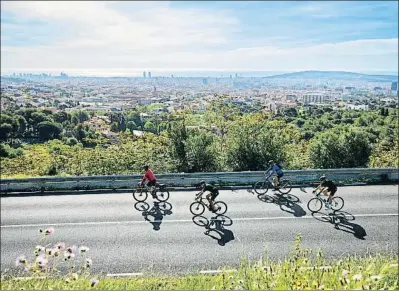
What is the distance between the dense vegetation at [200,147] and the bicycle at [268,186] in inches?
168

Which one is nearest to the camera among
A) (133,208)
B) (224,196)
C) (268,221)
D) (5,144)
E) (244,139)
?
(268,221)

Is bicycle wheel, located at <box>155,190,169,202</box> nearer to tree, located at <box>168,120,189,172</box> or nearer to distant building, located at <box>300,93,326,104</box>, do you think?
tree, located at <box>168,120,189,172</box>

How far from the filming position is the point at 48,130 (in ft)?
107

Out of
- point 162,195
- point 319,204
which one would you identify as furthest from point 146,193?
point 319,204

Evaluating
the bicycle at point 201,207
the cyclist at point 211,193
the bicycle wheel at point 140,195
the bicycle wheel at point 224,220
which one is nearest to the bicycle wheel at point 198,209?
the bicycle at point 201,207

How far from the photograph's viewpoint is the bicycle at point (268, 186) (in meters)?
16.1

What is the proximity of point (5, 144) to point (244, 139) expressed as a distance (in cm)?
2145

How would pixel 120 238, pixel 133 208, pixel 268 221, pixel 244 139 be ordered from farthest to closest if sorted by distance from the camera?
pixel 244 139
pixel 133 208
pixel 268 221
pixel 120 238

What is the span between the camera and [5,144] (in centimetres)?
3131

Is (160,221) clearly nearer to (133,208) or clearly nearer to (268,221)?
(133,208)

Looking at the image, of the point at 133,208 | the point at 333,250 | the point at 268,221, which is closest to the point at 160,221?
the point at 133,208

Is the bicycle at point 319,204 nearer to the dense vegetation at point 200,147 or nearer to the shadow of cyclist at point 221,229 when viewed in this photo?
the shadow of cyclist at point 221,229

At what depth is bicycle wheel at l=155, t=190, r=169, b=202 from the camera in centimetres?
1521

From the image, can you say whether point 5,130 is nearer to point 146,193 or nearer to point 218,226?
point 146,193
